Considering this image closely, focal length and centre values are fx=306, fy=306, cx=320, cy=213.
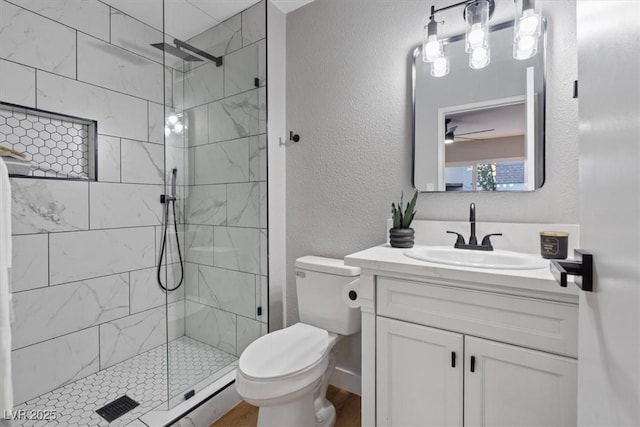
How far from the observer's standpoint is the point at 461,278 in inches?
40.5

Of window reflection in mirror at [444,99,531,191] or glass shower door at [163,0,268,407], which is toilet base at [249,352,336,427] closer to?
glass shower door at [163,0,268,407]

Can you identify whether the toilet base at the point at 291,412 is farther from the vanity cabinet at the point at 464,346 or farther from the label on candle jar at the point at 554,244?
the label on candle jar at the point at 554,244

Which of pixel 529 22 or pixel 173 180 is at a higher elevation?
pixel 529 22

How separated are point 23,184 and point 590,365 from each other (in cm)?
244

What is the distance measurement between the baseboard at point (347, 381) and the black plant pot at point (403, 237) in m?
0.91

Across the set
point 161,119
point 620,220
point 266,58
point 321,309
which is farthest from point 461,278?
point 161,119

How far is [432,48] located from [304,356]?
62.9 inches

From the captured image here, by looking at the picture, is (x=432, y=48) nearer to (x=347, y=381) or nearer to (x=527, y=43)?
(x=527, y=43)

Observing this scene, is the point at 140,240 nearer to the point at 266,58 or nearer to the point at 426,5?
the point at 266,58

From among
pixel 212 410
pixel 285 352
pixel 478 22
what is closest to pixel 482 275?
pixel 285 352

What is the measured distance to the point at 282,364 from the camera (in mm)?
1326

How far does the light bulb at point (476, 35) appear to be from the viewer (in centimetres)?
138

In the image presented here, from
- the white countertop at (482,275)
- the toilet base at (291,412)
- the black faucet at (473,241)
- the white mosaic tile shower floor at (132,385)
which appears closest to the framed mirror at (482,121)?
the black faucet at (473,241)

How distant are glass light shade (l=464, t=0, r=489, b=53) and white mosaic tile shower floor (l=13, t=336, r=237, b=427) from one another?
7.26 ft
